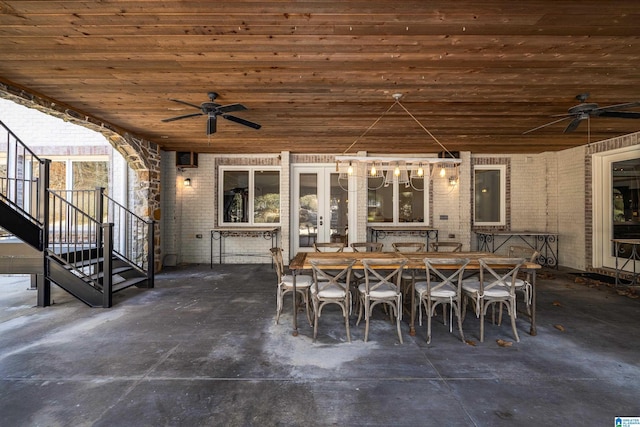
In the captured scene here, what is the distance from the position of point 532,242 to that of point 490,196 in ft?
5.09

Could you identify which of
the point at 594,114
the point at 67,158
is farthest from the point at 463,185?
the point at 67,158

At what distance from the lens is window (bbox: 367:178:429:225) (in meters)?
7.99

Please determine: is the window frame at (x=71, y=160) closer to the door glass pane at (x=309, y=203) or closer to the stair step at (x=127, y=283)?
the stair step at (x=127, y=283)

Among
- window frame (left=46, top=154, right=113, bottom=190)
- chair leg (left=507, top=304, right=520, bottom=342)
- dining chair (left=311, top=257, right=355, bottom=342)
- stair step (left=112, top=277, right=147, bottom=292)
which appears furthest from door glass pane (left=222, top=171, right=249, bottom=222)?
chair leg (left=507, top=304, right=520, bottom=342)

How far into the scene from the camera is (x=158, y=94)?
4.11 meters

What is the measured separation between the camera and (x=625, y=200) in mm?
6160

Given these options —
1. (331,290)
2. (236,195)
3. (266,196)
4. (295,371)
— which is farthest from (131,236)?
(295,371)

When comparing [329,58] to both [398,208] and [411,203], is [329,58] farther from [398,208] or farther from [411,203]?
[411,203]

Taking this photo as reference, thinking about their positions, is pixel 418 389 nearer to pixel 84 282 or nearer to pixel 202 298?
pixel 202 298

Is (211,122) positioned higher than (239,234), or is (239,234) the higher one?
(211,122)

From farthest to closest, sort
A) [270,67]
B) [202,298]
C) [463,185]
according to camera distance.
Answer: [463,185] < [202,298] < [270,67]

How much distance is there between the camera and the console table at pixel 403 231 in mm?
7488

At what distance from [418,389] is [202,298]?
3622 millimetres

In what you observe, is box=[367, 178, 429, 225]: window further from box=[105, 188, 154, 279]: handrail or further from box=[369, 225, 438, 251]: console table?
box=[105, 188, 154, 279]: handrail
